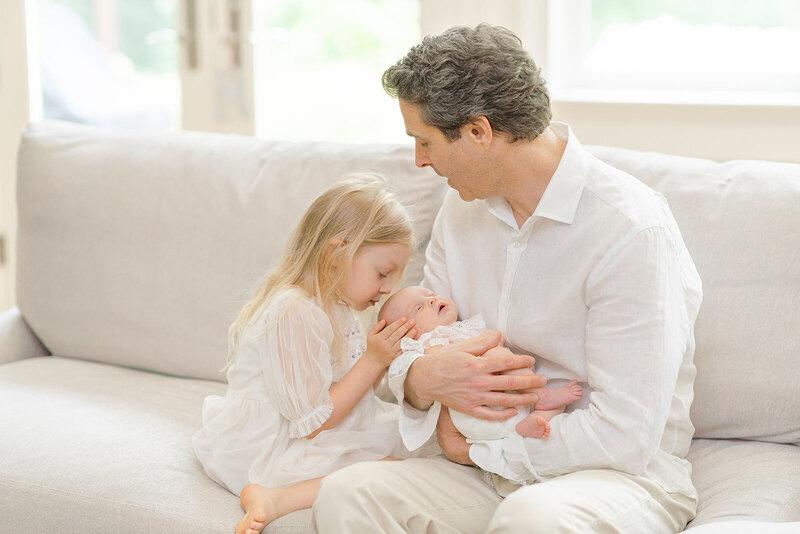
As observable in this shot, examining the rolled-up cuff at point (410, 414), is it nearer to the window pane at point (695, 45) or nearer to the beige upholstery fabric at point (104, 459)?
the beige upholstery fabric at point (104, 459)

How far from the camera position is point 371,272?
1814 mm

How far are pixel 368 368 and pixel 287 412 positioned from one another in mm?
180

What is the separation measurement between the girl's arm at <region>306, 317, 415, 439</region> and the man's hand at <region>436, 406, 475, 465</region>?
16cm

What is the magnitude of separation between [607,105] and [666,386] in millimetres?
1329

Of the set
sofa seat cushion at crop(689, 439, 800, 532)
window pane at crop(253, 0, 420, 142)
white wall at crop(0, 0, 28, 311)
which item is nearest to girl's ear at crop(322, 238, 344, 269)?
sofa seat cushion at crop(689, 439, 800, 532)

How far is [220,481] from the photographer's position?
1.82 meters

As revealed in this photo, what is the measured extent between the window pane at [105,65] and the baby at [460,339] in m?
2.24

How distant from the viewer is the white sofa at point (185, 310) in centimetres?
178

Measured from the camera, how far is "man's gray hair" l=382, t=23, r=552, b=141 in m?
1.55

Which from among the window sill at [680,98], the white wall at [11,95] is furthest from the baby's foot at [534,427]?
the white wall at [11,95]

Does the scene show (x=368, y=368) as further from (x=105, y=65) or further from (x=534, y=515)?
(x=105, y=65)

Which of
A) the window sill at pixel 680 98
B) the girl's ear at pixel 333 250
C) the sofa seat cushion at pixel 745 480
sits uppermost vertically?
the window sill at pixel 680 98

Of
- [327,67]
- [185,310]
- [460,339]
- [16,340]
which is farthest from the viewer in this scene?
[327,67]

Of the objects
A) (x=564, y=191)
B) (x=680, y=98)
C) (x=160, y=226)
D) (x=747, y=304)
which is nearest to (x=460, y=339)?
(x=564, y=191)
